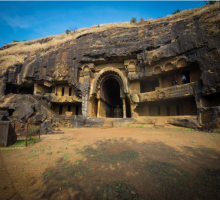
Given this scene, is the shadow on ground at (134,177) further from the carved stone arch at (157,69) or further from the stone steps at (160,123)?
the carved stone arch at (157,69)

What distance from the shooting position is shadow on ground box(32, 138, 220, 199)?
7.00 ft

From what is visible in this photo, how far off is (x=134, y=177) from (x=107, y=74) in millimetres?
15847

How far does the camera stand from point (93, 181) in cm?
254

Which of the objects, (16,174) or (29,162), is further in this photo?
(29,162)

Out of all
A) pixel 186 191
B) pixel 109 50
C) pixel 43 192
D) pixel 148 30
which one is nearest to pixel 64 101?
pixel 109 50

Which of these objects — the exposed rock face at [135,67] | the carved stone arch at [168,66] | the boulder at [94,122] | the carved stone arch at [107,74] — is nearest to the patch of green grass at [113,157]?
the exposed rock face at [135,67]

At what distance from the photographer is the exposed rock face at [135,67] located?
33.6 feet

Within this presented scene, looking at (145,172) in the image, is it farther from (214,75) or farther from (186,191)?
(214,75)

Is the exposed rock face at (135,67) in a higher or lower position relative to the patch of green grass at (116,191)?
higher

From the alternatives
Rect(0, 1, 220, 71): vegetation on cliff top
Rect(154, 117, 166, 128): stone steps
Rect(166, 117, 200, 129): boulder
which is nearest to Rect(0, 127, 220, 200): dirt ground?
Rect(166, 117, 200, 129): boulder

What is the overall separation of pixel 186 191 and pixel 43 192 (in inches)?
109

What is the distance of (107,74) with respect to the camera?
17406mm

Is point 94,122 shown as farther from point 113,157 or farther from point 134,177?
point 134,177

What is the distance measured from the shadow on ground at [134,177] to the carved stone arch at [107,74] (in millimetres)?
12605
